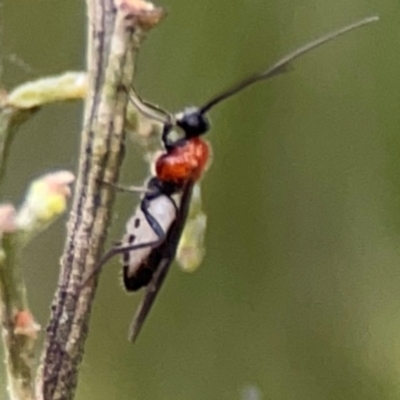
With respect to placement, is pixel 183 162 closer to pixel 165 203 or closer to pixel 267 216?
pixel 165 203

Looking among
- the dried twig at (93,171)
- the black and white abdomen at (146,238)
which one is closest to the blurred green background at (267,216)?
the black and white abdomen at (146,238)

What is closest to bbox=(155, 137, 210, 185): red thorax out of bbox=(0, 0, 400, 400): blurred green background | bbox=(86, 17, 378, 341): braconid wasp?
bbox=(86, 17, 378, 341): braconid wasp

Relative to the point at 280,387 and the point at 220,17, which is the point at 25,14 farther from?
the point at 280,387

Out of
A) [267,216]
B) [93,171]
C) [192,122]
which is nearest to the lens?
[93,171]

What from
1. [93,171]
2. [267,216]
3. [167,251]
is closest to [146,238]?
[167,251]

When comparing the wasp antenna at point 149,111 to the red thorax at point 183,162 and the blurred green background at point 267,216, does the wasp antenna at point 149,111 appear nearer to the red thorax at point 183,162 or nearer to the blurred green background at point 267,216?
the red thorax at point 183,162

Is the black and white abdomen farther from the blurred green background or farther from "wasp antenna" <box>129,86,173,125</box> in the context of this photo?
the blurred green background

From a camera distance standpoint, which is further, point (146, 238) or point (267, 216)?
point (267, 216)
